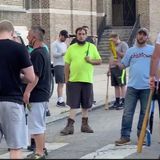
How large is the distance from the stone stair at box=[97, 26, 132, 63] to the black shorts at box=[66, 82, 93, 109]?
24.5 meters

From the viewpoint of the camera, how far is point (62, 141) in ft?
36.7

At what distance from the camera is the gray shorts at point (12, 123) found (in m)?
7.51

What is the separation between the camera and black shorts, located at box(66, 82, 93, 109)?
11.7 meters

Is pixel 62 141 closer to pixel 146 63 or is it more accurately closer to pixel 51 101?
pixel 146 63

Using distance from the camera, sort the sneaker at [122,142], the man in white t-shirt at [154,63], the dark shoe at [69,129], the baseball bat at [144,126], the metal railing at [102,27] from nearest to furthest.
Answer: the man in white t-shirt at [154,63] → the baseball bat at [144,126] → the sneaker at [122,142] → the dark shoe at [69,129] → the metal railing at [102,27]

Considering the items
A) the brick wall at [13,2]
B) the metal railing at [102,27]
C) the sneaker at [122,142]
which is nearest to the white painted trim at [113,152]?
the sneaker at [122,142]

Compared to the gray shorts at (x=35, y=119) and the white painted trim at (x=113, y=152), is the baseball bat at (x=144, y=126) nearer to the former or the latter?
the white painted trim at (x=113, y=152)

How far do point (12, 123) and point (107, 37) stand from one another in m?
31.4

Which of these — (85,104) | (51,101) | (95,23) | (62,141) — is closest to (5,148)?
(62,141)

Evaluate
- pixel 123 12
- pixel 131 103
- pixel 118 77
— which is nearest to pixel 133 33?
pixel 123 12

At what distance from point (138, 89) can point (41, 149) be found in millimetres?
2001

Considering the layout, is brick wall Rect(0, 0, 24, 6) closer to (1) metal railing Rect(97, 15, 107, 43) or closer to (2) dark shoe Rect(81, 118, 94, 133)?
(1) metal railing Rect(97, 15, 107, 43)

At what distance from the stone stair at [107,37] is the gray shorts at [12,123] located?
1136 inches

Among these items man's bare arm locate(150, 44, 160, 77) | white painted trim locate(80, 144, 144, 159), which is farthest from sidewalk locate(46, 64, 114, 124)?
man's bare arm locate(150, 44, 160, 77)
